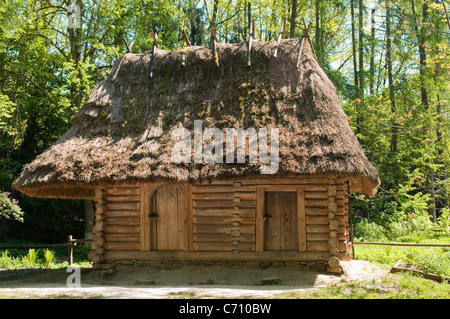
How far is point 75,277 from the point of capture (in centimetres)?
1180

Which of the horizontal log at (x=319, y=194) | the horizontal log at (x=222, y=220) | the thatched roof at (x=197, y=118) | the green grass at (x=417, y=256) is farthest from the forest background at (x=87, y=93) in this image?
the horizontal log at (x=222, y=220)

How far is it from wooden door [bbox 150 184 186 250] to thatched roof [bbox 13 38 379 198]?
123 centimetres

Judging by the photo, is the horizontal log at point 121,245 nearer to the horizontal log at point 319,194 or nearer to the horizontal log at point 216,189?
the horizontal log at point 216,189

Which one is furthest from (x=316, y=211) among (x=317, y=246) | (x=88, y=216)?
(x=88, y=216)

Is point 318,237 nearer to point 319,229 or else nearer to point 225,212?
point 319,229

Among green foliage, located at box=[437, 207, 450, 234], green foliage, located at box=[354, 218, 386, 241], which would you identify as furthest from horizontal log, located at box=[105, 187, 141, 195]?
green foliage, located at box=[437, 207, 450, 234]

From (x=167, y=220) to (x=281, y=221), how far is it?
10.4 ft

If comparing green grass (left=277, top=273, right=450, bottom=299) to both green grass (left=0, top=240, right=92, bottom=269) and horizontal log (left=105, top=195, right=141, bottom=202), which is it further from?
green grass (left=0, top=240, right=92, bottom=269)

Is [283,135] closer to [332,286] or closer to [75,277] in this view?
[332,286]

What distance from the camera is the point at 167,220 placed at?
40.9 ft

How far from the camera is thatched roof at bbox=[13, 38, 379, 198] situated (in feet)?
37.3

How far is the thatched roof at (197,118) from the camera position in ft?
37.3

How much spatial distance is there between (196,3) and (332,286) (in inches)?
939

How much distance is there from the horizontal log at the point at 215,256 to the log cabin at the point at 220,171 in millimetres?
27
